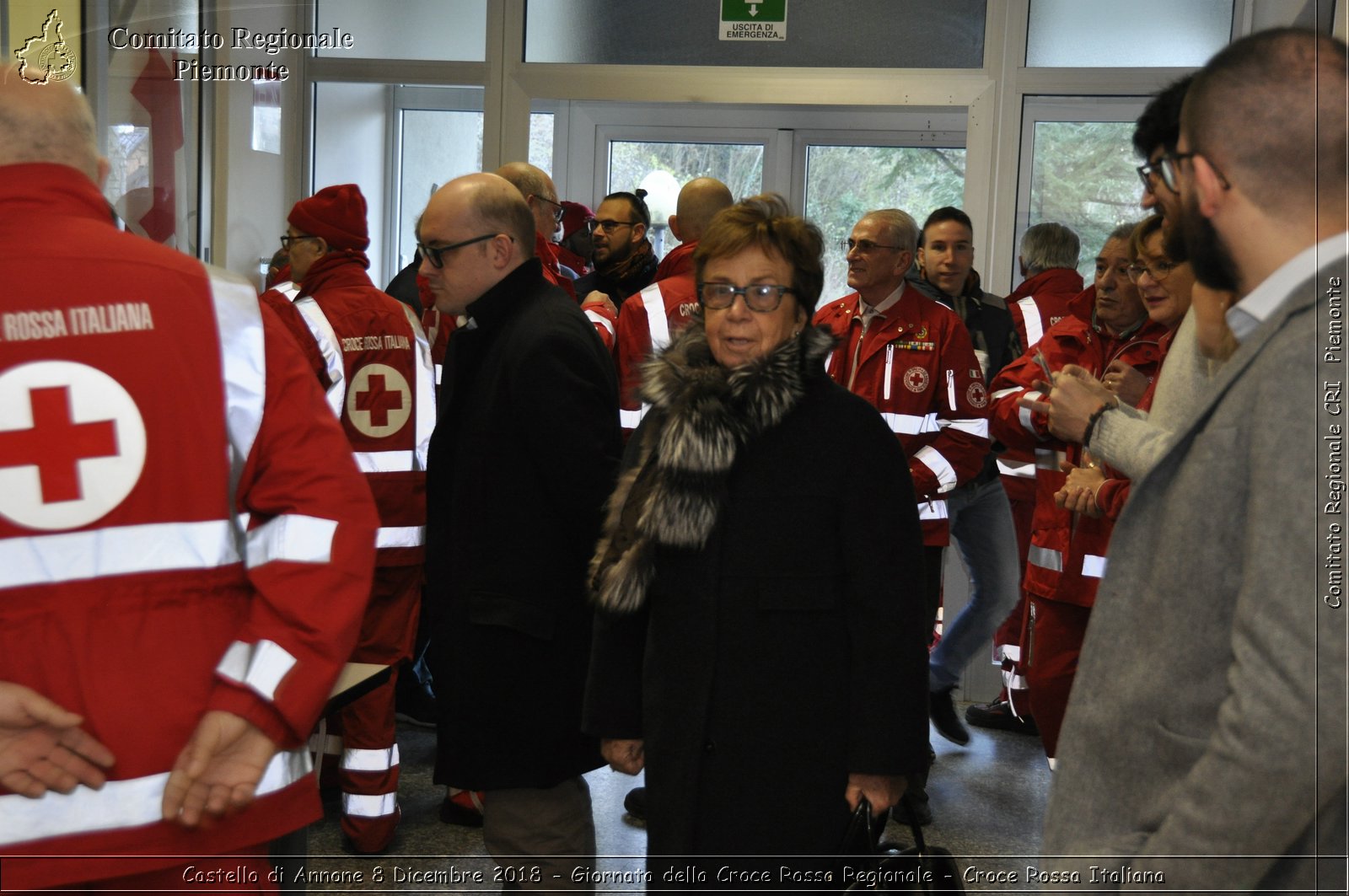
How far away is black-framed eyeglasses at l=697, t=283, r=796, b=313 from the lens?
8.01ft

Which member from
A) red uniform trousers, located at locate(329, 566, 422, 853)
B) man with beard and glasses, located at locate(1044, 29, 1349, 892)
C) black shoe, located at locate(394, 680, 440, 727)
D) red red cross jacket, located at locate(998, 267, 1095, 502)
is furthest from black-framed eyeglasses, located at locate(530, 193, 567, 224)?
man with beard and glasses, located at locate(1044, 29, 1349, 892)

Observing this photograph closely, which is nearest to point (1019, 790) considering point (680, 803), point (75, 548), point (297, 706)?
point (680, 803)

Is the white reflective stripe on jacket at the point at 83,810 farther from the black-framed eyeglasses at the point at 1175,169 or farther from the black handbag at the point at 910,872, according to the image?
the black-framed eyeglasses at the point at 1175,169

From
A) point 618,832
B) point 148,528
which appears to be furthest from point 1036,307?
point 148,528

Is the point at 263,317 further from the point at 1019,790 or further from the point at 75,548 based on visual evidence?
the point at 1019,790

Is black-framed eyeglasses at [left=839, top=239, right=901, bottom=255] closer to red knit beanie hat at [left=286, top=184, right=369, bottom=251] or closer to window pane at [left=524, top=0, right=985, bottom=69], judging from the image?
Answer: red knit beanie hat at [left=286, top=184, right=369, bottom=251]

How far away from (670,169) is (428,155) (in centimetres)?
147

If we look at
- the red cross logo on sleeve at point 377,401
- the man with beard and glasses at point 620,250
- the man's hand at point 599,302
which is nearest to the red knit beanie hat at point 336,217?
the red cross logo on sleeve at point 377,401

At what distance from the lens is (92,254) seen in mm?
1715

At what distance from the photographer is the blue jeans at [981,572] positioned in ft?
16.1

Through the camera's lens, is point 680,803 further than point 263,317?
Yes

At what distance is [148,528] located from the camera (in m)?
1.69

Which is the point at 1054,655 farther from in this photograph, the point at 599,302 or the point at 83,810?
Result: the point at 83,810

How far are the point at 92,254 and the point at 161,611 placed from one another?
500 millimetres
